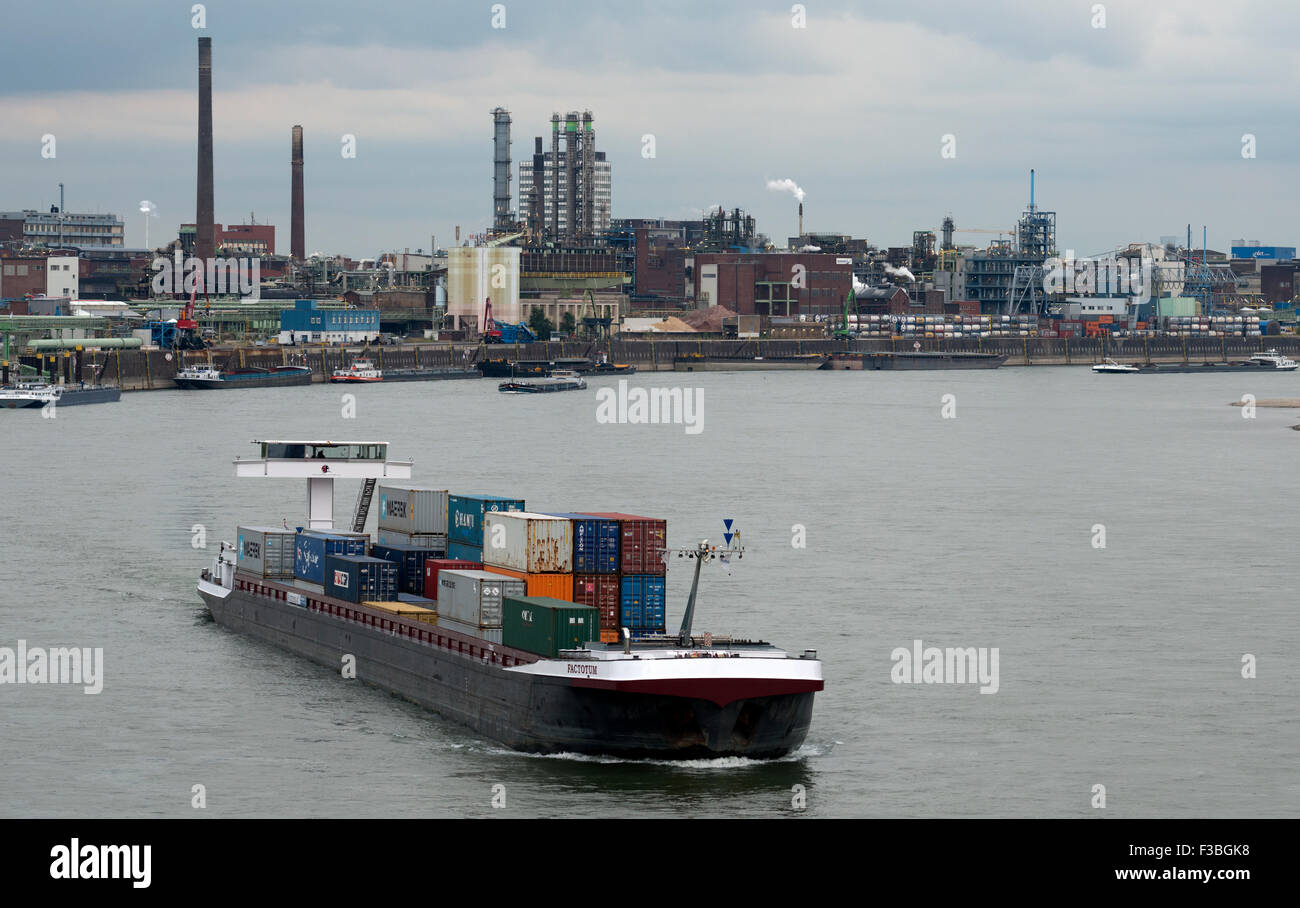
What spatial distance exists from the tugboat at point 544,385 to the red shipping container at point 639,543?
101 m

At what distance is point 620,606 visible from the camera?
3020cm

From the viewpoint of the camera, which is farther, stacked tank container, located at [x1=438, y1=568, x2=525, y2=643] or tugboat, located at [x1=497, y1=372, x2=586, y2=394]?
tugboat, located at [x1=497, y1=372, x2=586, y2=394]

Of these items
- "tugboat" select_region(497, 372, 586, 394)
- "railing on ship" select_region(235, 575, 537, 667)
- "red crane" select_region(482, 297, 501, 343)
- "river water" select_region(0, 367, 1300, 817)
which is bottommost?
"river water" select_region(0, 367, 1300, 817)

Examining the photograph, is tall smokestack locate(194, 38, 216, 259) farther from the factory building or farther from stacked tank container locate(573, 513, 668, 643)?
stacked tank container locate(573, 513, 668, 643)

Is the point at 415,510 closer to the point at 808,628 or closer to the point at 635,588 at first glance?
the point at 635,588

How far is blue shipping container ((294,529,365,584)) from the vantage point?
37.7 meters

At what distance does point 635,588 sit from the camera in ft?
99.3

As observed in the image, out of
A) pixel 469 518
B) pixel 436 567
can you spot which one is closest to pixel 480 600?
pixel 469 518

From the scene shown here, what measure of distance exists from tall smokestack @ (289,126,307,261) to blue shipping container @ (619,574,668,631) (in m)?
162

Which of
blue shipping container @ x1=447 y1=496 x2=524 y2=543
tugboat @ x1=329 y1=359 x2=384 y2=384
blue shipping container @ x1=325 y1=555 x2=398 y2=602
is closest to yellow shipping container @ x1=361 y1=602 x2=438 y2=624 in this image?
blue shipping container @ x1=325 y1=555 x2=398 y2=602

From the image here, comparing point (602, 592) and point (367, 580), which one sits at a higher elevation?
point (602, 592)

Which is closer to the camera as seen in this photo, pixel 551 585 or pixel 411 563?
pixel 551 585

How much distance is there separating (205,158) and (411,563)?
122 meters
